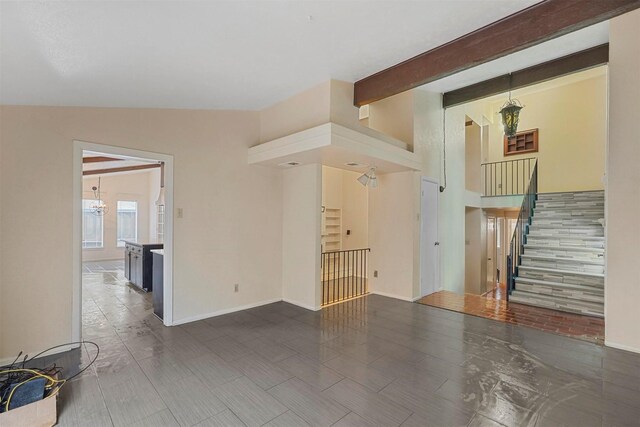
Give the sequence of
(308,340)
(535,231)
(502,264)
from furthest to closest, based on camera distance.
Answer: (502,264) < (535,231) < (308,340)

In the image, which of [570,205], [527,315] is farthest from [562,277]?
[570,205]

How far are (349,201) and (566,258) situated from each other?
4817 millimetres

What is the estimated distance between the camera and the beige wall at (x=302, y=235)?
4742mm

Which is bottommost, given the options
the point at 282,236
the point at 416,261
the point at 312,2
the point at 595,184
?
the point at 416,261

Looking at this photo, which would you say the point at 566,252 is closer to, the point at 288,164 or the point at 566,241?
the point at 566,241

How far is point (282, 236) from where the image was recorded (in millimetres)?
5273

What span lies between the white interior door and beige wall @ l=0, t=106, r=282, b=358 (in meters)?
2.77

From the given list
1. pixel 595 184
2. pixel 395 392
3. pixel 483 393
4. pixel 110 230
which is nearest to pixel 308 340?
pixel 395 392

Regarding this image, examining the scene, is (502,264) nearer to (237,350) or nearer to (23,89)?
(237,350)

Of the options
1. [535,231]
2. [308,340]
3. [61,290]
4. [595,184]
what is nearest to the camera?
[61,290]

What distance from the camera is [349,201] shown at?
8.12 metres

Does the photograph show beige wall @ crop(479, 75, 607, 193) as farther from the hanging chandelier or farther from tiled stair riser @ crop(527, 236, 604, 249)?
the hanging chandelier

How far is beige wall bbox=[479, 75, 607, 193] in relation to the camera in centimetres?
775

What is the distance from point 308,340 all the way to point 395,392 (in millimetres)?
1328
